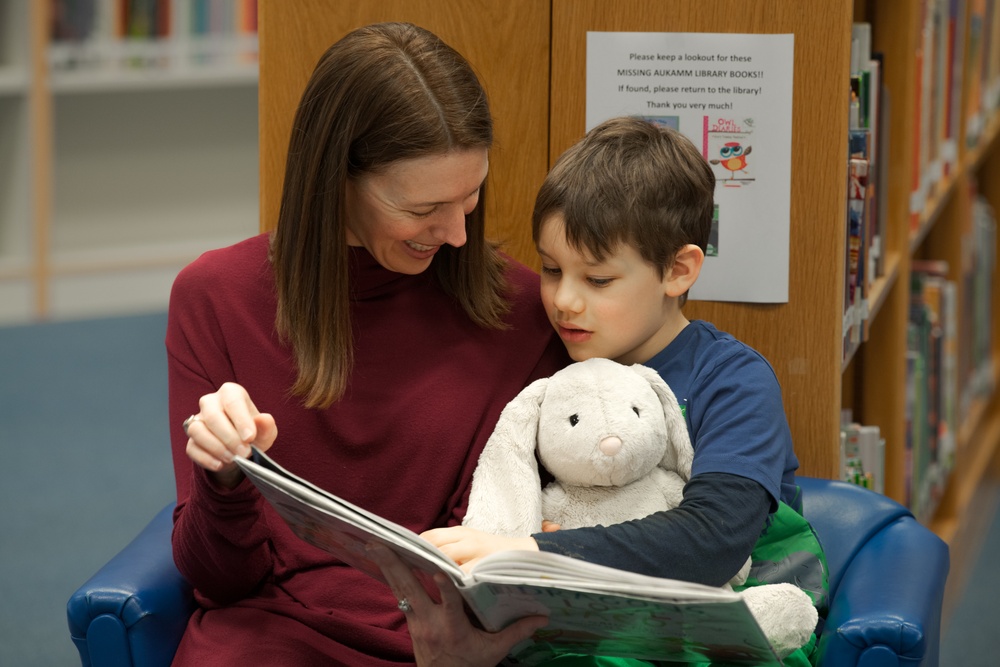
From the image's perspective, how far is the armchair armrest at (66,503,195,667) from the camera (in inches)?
52.6

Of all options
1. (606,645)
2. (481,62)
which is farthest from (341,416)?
(481,62)

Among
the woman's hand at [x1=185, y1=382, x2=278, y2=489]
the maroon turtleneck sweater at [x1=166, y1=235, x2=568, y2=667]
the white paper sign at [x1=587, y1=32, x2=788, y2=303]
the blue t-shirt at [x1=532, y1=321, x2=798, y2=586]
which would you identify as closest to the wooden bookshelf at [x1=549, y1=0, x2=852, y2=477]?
the white paper sign at [x1=587, y1=32, x2=788, y2=303]

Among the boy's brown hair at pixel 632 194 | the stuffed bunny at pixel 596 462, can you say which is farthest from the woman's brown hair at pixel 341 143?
the stuffed bunny at pixel 596 462

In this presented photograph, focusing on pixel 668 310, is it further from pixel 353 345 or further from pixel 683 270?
pixel 353 345

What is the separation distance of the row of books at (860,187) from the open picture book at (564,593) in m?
0.72

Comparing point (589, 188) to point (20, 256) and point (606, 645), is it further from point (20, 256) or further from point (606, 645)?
point (20, 256)

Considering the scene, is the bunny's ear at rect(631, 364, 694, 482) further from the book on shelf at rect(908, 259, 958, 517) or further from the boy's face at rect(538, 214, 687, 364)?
the book on shelf at rect(908, 259, 958, 517)

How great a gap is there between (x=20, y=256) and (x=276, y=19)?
3007mm

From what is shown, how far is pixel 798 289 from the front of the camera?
166 centimetres

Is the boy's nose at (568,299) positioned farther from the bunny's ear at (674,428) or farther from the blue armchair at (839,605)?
the blue armchair at (839,605)

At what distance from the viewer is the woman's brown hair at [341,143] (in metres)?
1.37

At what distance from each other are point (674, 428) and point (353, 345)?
A: 0.38 metres

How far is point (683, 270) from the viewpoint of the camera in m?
1.45

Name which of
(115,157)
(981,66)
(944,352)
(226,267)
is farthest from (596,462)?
(115,157)
